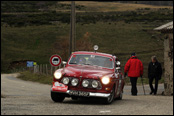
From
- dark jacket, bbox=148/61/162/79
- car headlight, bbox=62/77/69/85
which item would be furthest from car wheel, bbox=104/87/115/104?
dark jacket, bbox=148/61/162/79

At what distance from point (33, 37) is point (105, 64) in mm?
89663

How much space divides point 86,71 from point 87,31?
87856mm

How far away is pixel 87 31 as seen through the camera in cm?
10194

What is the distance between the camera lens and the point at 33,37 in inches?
4109

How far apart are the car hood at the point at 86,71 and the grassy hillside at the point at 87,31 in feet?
178

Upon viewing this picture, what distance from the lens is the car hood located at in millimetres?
14085

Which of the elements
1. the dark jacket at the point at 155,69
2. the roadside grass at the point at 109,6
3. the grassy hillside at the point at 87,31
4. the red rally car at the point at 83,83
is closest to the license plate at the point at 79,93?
the red rally car at the point at 83,83

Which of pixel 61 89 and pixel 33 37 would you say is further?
pixel 33 37

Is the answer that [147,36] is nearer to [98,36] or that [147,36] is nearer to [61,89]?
[98,36]

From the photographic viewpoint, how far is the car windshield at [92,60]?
51.0ft

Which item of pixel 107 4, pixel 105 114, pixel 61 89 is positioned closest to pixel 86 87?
pixel 61 89

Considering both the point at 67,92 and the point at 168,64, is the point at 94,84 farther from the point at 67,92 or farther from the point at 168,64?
the point at 168,64

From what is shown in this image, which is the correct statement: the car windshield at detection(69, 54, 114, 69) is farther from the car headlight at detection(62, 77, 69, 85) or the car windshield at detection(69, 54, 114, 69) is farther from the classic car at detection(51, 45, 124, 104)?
the car headlight at detection(62, 77, 69, 85)

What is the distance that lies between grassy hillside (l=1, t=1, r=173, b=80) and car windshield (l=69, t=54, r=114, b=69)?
175ft
